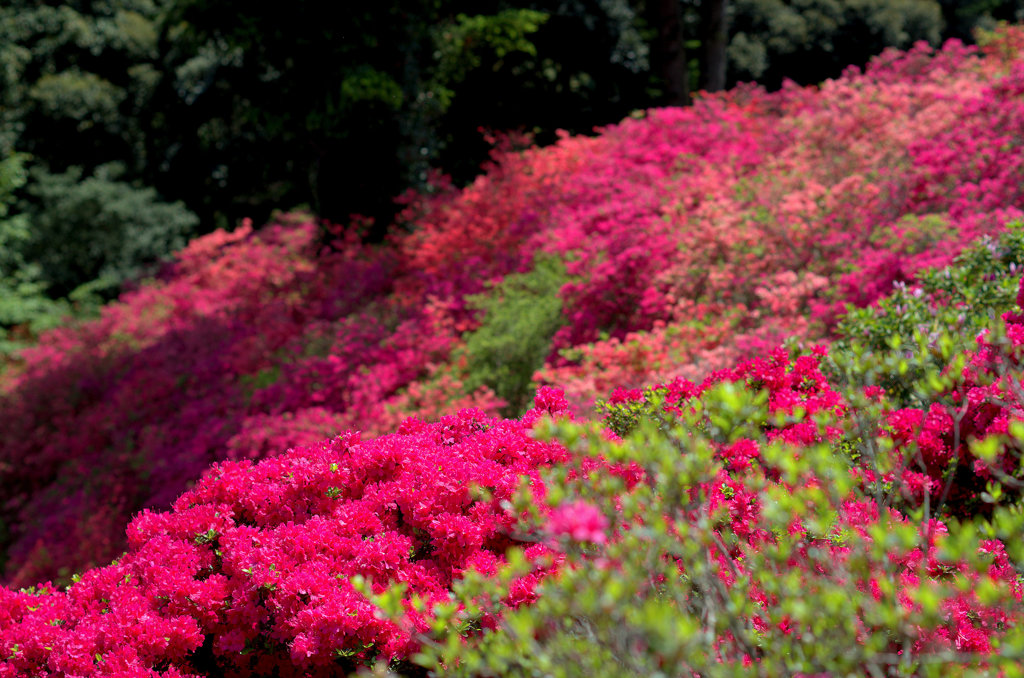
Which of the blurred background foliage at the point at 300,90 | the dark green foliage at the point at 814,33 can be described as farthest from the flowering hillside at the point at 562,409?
the dark green foliage at the point at 814,33

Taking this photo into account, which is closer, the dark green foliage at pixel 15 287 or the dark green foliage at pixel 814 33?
the dark green foliage at pixel 15 287

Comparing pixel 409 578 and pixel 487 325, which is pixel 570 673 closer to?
pixel 409 578

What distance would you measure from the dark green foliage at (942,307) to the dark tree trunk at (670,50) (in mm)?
8943

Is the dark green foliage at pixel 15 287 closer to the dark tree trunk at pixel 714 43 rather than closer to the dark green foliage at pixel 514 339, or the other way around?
the dark green foliage at pixel 514 339

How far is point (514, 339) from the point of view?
19.9 feet

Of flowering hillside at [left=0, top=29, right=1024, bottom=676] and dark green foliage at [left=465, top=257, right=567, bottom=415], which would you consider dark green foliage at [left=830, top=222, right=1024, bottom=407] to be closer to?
flowering hillside at [left=0, top=29, right=1024, bottom=676]

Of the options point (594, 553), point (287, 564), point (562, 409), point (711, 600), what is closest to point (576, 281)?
point (562, 409)

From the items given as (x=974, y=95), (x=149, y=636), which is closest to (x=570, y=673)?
(x=149, y=636)

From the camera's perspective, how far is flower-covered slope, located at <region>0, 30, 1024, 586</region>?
5.24m

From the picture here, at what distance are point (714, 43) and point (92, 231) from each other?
527 inches

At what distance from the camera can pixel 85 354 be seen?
10867 mm

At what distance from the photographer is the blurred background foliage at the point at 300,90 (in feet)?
30.9

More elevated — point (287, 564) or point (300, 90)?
point (300, 90)

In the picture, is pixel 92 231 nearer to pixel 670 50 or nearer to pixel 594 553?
pixel 670 50
